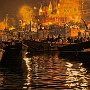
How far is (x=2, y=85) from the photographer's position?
23875 mm

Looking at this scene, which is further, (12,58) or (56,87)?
(12,58)

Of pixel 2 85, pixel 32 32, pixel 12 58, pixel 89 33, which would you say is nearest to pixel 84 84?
pixel 2 85

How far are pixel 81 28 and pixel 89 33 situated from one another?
55.4 ft

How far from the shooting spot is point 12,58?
140 ft

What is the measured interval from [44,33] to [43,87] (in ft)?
476

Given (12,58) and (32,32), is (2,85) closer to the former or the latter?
(12,58)

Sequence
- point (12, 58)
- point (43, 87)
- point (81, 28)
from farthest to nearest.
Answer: point (81, 28)
point (12, 58)
point (43, 87)

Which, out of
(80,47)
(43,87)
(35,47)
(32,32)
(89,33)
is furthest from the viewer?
(32,32)

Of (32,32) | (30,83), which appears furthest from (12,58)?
(32,32)

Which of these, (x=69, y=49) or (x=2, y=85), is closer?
(x=2, y=85)

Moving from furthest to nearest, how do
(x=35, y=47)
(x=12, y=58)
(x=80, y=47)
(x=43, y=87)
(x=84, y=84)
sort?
(x=35, y=47) < (x=80, y=47) < (x=12, y=58) < (x=84, y=84) < (x=43, y=87)

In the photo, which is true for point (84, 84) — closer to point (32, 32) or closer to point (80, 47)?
point (80, 47)

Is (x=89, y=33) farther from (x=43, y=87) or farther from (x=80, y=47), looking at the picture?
(x=43, y=87)

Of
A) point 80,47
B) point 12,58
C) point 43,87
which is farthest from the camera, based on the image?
point 80,47
